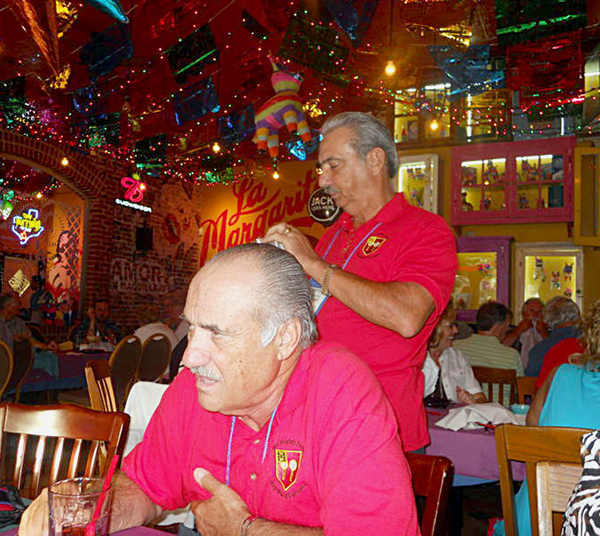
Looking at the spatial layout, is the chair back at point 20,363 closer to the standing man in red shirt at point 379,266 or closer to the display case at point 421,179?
the standing man in red shirt at point 379,266

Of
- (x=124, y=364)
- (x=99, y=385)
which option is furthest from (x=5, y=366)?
(x=99, y=385)

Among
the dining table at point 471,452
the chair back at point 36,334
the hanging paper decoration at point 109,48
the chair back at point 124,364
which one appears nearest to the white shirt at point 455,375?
the dining table at point 471,452

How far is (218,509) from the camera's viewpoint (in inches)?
42.8

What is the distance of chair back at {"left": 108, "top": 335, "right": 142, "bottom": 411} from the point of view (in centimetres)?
476

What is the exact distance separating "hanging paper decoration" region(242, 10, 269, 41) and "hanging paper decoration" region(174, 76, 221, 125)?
0.93 meters

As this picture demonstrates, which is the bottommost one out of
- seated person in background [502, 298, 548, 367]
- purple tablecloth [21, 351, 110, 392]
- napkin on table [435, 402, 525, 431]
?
purple tablecloth [21, 351, 110, 392]

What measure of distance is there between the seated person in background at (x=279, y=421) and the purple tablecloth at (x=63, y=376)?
437 cm

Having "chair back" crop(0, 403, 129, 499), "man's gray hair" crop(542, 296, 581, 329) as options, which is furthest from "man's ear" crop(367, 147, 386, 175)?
"man's gray hair" crop(542, 296, 581, 329)

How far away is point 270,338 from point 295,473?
0.26m

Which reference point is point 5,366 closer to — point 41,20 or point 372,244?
point 41,20

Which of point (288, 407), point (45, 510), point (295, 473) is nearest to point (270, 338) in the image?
point (288, 407)

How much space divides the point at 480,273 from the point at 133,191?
5.65 meters

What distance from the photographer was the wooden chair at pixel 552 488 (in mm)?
1284

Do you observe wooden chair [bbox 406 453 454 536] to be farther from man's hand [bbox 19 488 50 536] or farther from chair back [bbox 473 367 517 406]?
chair back [bbox 473 367 517 406]
